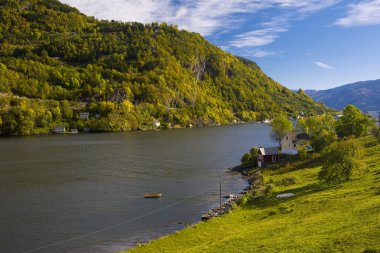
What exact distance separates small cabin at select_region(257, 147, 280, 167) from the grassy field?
99.4 ft

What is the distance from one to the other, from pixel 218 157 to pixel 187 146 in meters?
33.8

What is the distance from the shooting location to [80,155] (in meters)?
130

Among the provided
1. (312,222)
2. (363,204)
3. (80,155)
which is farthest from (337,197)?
(80,155)

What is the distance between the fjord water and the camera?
5203cm

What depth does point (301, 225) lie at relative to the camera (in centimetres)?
3806

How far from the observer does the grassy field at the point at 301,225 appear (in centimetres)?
2975

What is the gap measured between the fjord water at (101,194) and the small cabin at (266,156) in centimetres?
893

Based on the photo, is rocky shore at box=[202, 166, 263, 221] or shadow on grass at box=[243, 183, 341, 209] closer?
shadow on grass at box=[243, 183, 341, 209]

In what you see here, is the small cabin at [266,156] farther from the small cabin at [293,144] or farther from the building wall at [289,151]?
the small cabin at [293,144]

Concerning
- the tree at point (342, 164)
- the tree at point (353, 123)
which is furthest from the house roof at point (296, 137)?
the tree at point (342, 164)

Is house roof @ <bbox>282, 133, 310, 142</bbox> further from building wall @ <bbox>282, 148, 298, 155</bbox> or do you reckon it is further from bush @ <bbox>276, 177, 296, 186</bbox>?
bush @ <bbox>276, 177, 296, 186</bbox>

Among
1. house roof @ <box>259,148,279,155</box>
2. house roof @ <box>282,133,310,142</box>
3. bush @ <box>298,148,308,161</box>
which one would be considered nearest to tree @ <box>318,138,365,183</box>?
bush @ <box>298,148,308,161</box>

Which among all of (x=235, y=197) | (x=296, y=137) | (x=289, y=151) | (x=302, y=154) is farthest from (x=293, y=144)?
(x=235, y=197)

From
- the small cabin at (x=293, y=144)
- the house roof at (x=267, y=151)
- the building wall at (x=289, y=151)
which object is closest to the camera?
the house roof at (x=267, y=151)
